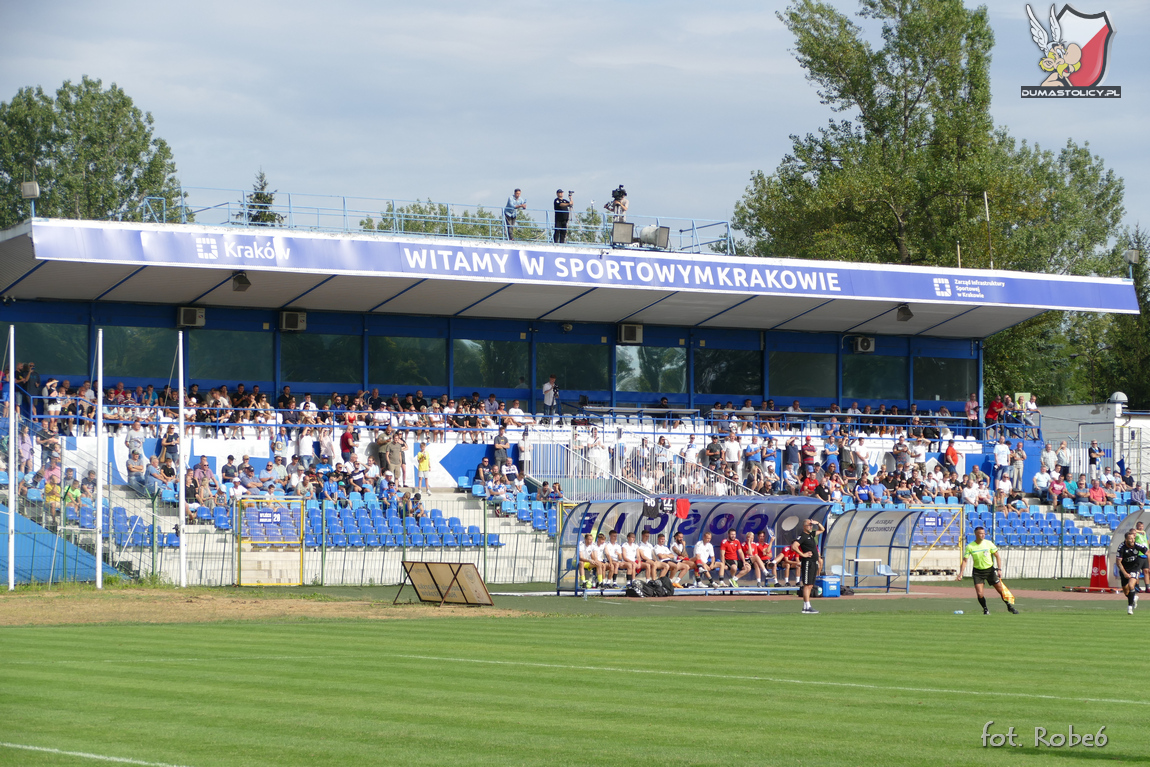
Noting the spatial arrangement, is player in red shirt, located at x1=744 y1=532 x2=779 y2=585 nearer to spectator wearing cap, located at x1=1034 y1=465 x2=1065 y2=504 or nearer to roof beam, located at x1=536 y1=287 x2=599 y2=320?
roof beam, located at x1=536 y1=287 x2=599 y2=320

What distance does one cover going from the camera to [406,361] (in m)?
41.3

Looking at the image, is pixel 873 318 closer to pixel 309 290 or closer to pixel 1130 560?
pixel 309 290

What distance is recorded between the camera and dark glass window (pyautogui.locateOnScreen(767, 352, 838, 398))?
46.2 metres

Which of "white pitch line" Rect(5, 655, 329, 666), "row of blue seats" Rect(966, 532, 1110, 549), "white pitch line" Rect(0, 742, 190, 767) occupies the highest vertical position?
"white pitch line" Rect(0, 742, 190, 767)

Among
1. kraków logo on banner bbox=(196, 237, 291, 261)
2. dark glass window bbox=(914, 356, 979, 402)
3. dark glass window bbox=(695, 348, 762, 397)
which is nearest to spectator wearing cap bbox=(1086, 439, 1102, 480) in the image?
dark glass window bbox=(914, 356, 979, 402)

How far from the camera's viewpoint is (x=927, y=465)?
1618 inches

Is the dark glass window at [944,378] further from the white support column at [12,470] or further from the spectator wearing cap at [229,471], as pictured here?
the white support column at [12,470]

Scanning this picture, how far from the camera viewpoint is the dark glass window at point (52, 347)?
36125 millimetres

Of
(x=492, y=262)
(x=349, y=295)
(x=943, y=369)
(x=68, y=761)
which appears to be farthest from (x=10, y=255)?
(x=943, y=369)

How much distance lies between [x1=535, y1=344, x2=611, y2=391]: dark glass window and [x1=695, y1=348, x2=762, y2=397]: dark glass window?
3514 millimetres

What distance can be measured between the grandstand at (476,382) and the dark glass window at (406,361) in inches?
2.8

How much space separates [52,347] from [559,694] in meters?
29.5

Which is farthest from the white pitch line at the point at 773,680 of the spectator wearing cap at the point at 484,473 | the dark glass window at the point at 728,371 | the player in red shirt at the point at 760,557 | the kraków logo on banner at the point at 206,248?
the dark glass window at the point at 728,371

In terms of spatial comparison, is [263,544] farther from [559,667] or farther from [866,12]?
[866,12]
